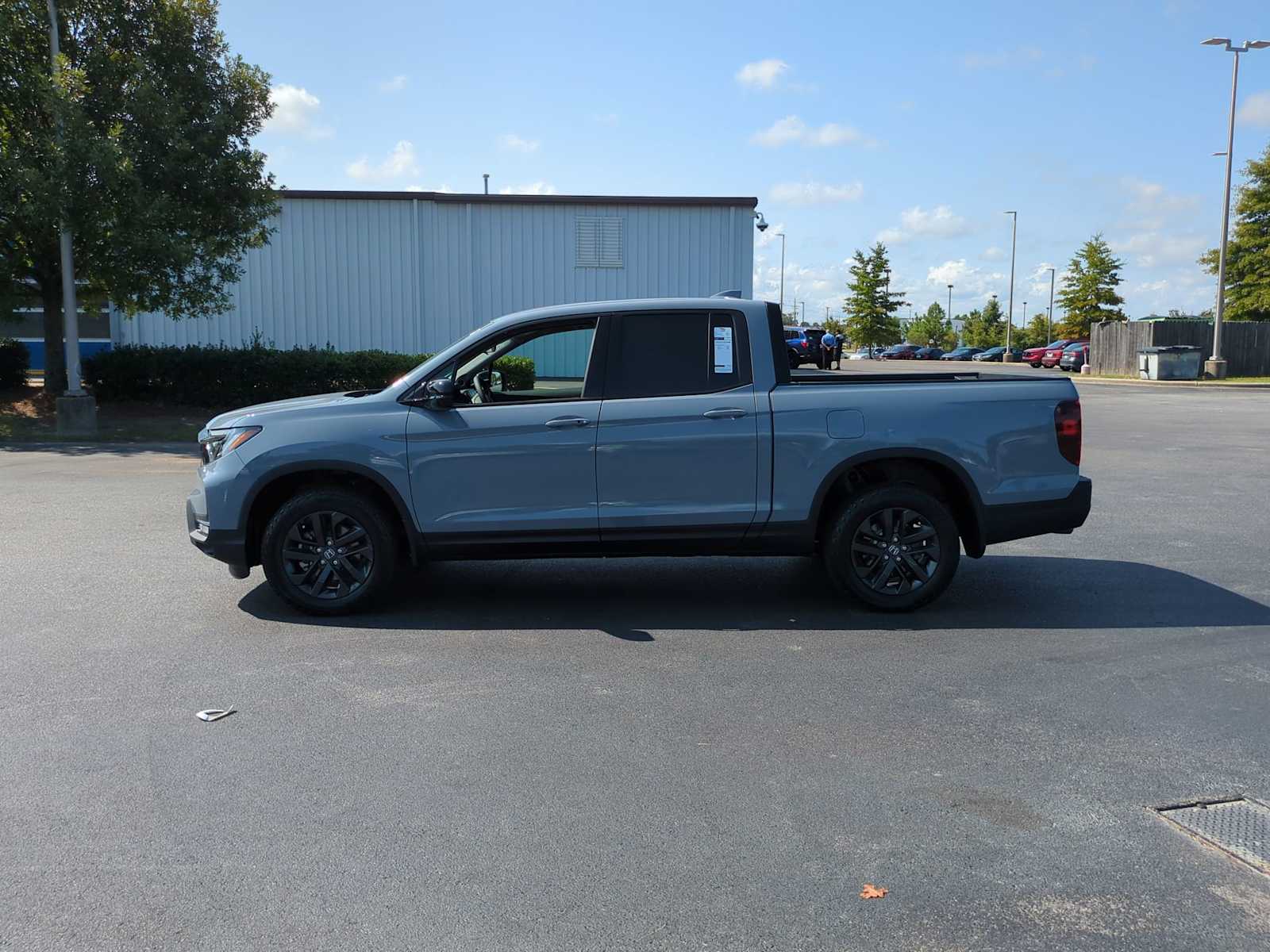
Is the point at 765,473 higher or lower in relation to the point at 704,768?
higher

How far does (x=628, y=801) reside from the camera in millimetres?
3846

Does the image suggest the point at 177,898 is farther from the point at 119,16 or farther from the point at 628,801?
the point at 119,16

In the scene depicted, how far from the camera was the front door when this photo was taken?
6262mm

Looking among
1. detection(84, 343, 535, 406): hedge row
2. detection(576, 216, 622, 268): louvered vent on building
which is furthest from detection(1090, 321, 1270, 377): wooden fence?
detection(84, 343, 535, 406): hedge row

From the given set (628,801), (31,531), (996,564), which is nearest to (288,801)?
(628,801)

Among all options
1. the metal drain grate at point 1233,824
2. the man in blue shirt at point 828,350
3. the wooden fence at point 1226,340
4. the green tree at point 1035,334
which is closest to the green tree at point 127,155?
the metal drain grate at point 1233,824

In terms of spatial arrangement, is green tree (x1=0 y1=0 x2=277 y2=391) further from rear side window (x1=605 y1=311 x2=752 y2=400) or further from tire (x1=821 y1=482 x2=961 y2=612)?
tire (x1=821 y1=482 x2=961 y2=612)

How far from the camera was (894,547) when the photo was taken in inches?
253

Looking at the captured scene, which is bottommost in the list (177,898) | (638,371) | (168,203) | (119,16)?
(177,898)

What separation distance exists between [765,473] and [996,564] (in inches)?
105

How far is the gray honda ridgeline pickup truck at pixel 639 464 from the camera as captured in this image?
627 centimetres

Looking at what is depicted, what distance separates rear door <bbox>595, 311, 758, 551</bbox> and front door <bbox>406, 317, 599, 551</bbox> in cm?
14

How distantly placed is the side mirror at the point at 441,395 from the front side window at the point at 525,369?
0.06 metres

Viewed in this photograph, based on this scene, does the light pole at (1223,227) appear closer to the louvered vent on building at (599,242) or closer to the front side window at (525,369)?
the louvered vent on building at (599,242)
